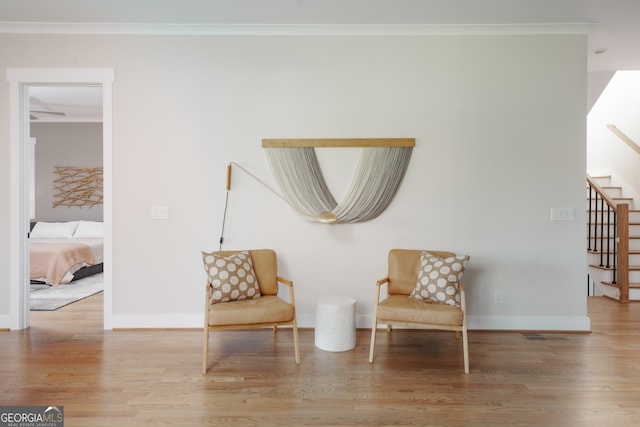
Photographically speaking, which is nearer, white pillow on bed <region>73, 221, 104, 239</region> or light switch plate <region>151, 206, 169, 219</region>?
light switch plate <region>151, 206, 169, 219</region>

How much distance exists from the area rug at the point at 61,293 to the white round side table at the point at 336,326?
9.81ft

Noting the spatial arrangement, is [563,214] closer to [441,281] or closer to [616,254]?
[441,281]

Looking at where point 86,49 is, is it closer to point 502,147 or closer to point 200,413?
point 200,413

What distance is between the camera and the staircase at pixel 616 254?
445 centimetres

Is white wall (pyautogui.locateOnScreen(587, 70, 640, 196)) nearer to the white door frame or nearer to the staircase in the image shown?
the staircase

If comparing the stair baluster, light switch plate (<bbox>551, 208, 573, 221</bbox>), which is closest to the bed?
light switch plate (<bbox>551, 208, 573, 221</bbox>)

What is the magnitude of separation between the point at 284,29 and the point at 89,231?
4890mm

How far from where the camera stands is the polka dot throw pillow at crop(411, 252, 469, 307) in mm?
2865

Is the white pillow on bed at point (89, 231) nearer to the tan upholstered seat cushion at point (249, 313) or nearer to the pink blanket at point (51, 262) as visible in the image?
the pink blanket at point (51, 262)

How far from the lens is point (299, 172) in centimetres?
345

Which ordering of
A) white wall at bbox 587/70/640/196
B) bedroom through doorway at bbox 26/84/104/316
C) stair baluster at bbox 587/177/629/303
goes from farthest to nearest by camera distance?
1. bedroom through doorway at bbox 26/84/104/316
2. white wall at bbox 587/70/640/196
3. stair baluster at bbox 587/177/629/303

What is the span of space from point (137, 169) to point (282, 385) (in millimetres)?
2265

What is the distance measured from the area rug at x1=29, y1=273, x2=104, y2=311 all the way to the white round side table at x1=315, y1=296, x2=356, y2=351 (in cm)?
299

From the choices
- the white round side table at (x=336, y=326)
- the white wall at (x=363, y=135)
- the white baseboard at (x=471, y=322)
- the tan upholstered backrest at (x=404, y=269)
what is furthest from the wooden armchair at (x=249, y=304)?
the tan upholstered backrest at (x=404, y=269)
